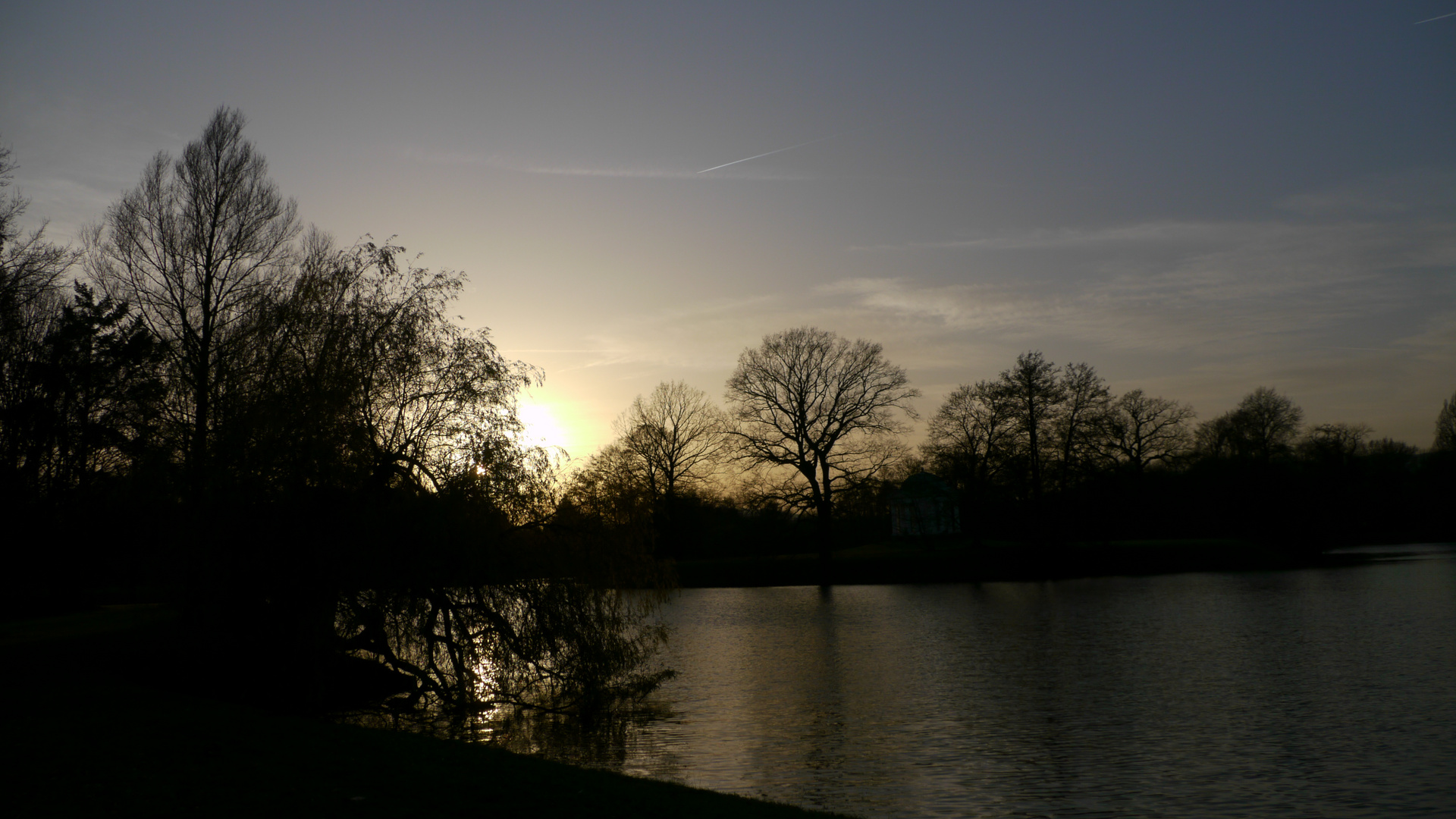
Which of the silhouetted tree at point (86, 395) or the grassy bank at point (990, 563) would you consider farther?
the grassy bank at point (990, 563)

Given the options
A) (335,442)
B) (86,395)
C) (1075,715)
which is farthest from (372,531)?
(86,395)

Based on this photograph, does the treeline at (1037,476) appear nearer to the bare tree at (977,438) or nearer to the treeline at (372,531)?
the bare tree at (977,438)

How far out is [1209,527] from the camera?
229ft

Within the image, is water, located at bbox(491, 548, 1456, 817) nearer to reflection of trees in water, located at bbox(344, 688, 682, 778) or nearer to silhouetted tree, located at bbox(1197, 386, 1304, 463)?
reflection of trees in water, located at bbox(344, 688, 682, 778)

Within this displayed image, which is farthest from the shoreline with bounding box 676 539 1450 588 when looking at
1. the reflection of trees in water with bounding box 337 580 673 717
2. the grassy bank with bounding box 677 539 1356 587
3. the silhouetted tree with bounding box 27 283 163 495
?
the reflection of trees in water with bounding box 337 580 673 717

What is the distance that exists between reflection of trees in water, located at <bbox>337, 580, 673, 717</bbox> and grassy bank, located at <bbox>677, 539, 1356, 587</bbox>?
123 feet

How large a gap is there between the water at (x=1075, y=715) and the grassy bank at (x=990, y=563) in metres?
20.8

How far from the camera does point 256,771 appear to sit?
9.85 meters

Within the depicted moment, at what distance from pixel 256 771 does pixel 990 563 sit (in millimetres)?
47888

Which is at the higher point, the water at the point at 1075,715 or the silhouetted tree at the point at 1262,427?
the silhouetted tree at the point at 1262,427

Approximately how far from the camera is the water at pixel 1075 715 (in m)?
11.5

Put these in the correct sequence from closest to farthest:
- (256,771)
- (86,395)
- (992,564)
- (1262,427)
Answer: (256,771) → (86,395) → (992,564) → (1262,427)

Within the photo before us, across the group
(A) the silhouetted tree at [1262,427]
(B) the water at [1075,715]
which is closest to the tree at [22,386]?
(B) the water at [1075,715]

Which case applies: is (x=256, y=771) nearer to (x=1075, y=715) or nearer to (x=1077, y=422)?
(x=1075, y=715)
